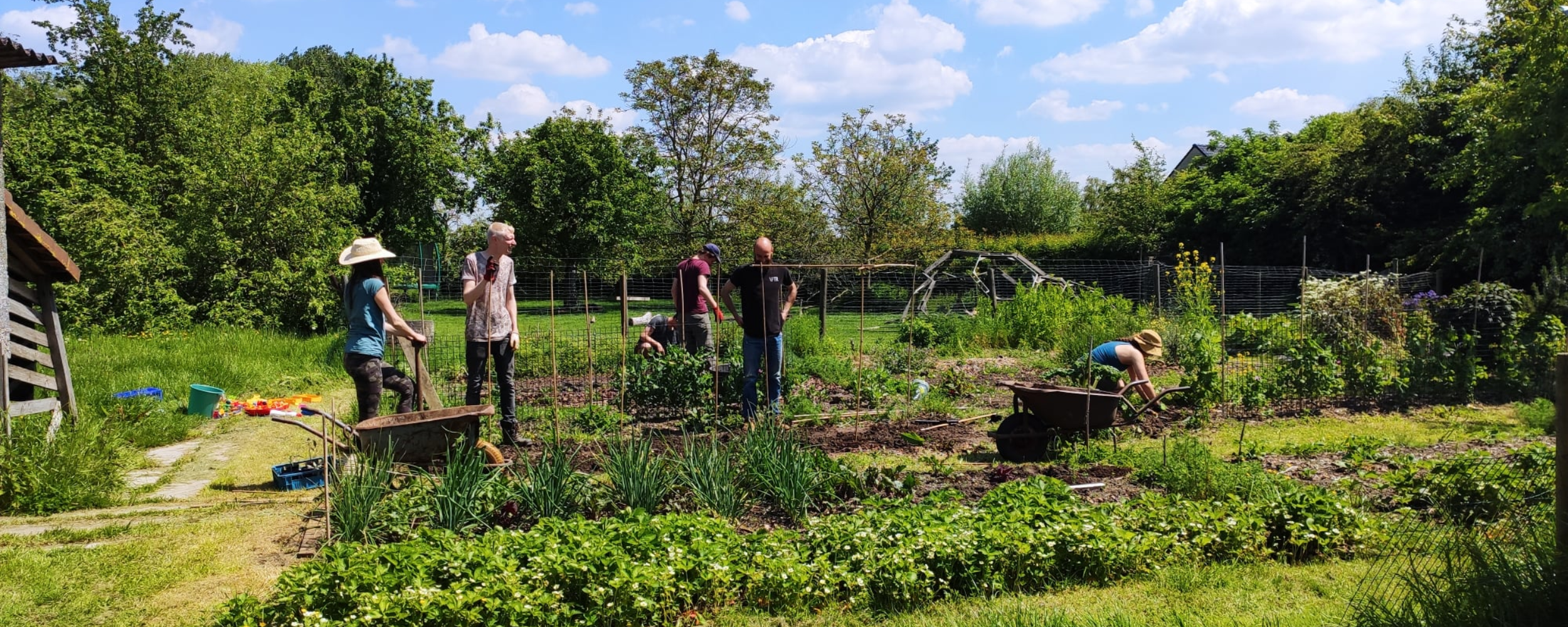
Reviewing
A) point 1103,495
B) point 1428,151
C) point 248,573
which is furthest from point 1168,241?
point 248,573

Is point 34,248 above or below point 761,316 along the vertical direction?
above

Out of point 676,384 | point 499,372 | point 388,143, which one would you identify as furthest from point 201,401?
point 388,143

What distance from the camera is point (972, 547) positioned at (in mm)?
3617

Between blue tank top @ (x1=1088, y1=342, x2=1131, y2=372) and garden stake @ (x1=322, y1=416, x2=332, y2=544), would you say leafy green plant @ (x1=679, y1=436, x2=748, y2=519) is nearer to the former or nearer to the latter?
garden stake @ (x1=322, y1=416, x2=332, y2=544)

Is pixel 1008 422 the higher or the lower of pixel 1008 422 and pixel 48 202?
the lower

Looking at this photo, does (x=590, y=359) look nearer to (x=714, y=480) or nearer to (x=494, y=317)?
(x=494, y=317)

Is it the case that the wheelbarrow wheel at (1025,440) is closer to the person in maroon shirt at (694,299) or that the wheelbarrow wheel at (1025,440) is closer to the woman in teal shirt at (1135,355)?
the woman in teal shirt at (1135,355)

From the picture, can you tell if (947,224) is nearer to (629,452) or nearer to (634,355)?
(634,355)

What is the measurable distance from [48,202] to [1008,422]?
14065 mm

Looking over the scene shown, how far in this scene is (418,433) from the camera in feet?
15.2

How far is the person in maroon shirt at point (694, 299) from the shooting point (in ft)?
26.5

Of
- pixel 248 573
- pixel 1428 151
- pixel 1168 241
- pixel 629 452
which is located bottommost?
pixel 248 573

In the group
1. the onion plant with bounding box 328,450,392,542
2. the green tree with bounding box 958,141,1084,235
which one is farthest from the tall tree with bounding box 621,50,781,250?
the onion plant with bounding box 328,450,392,542

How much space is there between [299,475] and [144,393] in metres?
3.74
